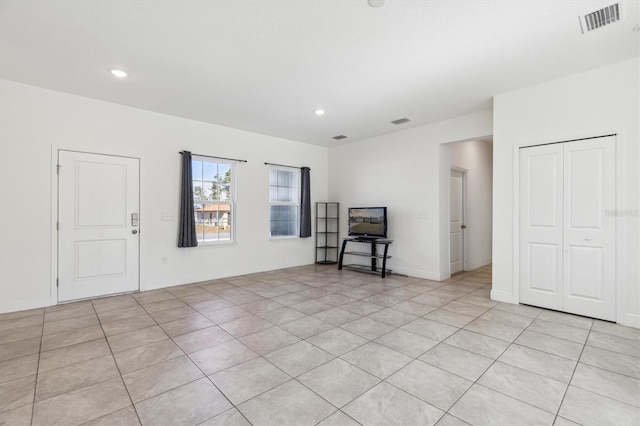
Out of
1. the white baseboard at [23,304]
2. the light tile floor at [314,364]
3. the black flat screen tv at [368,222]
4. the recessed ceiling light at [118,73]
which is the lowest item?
the light tile floor at [314,364]

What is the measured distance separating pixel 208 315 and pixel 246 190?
9.37 ft

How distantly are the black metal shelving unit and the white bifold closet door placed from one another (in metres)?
4.04

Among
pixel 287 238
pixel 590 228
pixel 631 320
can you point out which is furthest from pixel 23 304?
pixel 631 320

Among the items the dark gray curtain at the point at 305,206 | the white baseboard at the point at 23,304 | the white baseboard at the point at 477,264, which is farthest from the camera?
the dark gray curtain at the point at 305,206

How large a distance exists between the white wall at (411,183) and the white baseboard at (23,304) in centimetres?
540

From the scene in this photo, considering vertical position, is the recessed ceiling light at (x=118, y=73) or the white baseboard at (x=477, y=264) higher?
the recessed ceiling light at (x=118, y=73)

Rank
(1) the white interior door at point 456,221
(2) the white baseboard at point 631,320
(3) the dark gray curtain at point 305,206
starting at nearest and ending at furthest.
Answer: (2) the white baseboard at point 631,320
(1) the white interior door at point 456,221
(3) the dark gray curtain at point 305,206

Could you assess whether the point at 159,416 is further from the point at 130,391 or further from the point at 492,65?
the point at 492,65

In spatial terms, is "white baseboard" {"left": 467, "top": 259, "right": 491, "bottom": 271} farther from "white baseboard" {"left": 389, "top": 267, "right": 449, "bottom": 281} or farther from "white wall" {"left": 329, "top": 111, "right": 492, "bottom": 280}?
"white baseboard" {"left": 389, "top": 267, "right": 449, "bottom": 281}

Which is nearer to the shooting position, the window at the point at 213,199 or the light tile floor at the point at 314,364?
the light tile floor at the point at 314,364

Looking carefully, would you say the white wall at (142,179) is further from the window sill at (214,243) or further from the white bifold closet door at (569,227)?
the white bifold closet door at (569,227)

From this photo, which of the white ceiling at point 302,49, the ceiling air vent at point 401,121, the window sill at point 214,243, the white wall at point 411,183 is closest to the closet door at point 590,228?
the white ceiling at point 302,49

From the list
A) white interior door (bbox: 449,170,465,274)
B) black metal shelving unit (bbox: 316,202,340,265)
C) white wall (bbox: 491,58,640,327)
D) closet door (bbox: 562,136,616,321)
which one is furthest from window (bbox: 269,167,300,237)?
closet door (bbox: 562,136,616,321)

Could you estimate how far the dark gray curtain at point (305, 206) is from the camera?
22.0ft
